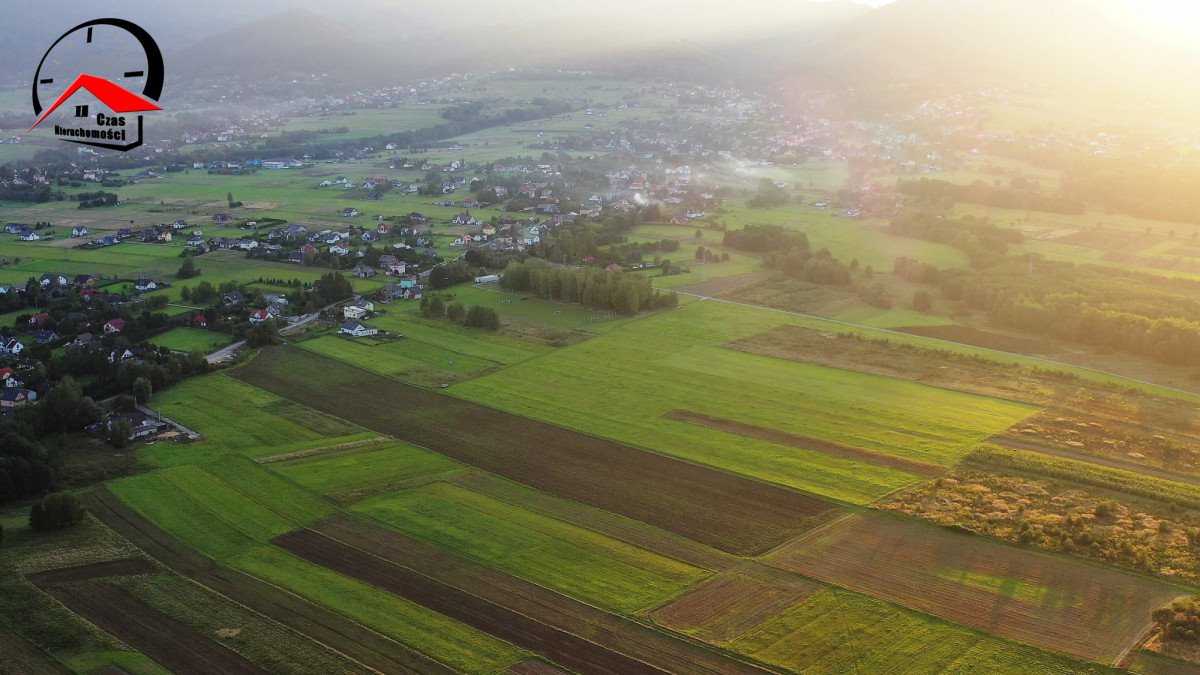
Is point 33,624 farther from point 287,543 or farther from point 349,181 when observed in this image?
point 349,181

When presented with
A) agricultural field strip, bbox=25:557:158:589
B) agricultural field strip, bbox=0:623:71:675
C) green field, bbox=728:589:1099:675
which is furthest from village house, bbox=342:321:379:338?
green field, bbox=728:589:1099:675

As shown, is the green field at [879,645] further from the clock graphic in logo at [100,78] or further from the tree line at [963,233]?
the clock graphic in logo at [100,78]

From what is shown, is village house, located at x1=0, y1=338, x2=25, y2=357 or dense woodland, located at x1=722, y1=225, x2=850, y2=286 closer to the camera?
village house, located at x1=0, y1=338, x2=25, y2=357

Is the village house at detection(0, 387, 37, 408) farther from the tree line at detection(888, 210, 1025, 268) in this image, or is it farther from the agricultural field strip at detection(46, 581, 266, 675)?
the tree line at detection(888, 210, 1025, 268)

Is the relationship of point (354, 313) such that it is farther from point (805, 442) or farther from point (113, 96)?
point (113, 96)

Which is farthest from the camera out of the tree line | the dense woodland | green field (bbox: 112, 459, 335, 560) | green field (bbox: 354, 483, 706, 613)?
the tree line

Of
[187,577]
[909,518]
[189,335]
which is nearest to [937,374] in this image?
[909,518]

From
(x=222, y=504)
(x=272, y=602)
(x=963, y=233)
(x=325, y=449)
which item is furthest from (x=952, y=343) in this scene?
(x=272, y=602)

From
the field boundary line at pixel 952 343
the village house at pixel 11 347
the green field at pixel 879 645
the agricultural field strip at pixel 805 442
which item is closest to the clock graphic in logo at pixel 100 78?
the village house at pixel 11 347
